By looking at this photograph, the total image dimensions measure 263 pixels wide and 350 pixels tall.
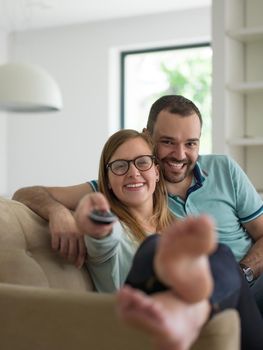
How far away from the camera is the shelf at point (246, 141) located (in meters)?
3.76

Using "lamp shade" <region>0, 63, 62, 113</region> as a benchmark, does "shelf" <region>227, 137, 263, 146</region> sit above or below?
below

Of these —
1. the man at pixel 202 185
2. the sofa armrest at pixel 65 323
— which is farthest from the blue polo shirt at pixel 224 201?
the sofa armrest at pixel 65 323

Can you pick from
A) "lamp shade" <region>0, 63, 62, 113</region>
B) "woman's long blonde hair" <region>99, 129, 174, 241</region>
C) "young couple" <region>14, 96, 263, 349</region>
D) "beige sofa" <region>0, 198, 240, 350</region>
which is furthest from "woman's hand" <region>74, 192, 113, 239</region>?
"lamp shade" <region>0, 63, 62, 113</region>

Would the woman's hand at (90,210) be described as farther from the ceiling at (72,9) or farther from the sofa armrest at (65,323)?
the ceiling at (72,9)

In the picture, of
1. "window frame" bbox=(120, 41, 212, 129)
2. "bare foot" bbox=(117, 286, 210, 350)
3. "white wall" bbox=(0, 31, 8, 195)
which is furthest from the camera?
"white wall" bbox=(0, 31, 8, 195)

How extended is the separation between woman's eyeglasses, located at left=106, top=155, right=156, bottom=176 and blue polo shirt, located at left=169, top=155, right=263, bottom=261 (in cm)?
24

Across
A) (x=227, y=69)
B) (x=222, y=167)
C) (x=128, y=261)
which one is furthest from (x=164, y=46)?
(x=128, y=261)

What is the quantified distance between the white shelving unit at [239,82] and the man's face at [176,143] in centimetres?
174

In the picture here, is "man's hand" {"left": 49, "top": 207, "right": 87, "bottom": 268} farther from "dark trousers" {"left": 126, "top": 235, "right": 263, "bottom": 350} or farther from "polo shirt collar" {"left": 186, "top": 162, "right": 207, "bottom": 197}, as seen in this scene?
"polo shirt collar" {"left": 186, "top": 162, "right": 207, "bottom": 197}

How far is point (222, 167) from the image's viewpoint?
2160mm

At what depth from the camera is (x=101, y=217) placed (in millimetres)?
1398

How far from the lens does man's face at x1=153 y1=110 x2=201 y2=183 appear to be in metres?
2.07

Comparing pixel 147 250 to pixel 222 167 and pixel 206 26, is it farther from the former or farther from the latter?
pixel 206 26

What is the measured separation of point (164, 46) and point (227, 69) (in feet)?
8.44
